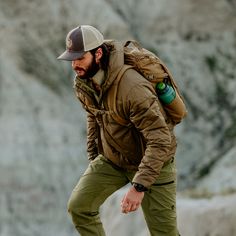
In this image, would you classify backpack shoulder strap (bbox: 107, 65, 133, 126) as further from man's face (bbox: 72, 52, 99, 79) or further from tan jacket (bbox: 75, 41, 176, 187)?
man's face (bbox: 72, 52, 99, 79)

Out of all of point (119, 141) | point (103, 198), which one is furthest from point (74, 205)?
point (119, 141)

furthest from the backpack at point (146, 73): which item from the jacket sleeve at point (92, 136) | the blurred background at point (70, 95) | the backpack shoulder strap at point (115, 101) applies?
the blurred background at point (70, 95)

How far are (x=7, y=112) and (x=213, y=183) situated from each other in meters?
5.73

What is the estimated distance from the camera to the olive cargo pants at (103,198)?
7457 millimetres

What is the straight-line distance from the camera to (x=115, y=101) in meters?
6.96

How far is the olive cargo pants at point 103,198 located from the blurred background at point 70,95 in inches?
434

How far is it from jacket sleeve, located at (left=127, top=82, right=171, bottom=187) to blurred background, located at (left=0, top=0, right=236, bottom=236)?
11734mm

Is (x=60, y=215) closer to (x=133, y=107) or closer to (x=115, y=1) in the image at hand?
(x=115, y=1)

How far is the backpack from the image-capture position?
6980 mm

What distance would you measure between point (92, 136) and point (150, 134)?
4.04 feet

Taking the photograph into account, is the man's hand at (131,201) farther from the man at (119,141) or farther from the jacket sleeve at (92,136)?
the jacket sleeve at (92,136)

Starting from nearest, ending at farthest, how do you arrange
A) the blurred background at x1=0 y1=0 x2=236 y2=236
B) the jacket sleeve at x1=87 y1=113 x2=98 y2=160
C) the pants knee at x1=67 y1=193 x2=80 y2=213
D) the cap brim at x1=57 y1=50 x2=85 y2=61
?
the cap brim at x1=57 y1=50 x2=85 y2=61 < the pants knee at x1=67 y1=193 x2=80 y2=213 < the jacket sleeve at x1=87 y1=113 x2=98 y2=160 < the blurred background at x1=0 y1=0 x2=236 y2=236

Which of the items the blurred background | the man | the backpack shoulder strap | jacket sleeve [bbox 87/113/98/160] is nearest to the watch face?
the man

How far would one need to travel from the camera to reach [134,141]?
23.9ft
